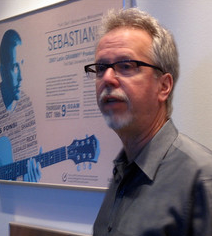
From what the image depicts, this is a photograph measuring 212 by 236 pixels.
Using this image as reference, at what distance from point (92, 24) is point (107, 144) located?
520mm

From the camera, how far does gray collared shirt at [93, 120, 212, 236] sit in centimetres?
69

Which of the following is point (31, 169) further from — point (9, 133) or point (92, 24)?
point (92, 24)

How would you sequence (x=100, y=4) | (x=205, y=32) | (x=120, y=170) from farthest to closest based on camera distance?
1. (x=100, y=4)
2. (x=205, y=32)
3. (x=120, y=170)

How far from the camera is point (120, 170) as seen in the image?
960 mm

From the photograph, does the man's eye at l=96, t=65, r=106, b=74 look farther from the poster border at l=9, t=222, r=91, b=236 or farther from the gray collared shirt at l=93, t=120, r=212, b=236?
the poster border at l=9, t=222, r=91, b=236

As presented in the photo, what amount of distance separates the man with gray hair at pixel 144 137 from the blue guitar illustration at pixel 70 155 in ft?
1.21

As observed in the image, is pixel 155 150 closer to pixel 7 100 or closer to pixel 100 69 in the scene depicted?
pixel 100 69

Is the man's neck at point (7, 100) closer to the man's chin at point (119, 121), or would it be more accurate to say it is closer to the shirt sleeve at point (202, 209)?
the man's chin at point (119, 121)

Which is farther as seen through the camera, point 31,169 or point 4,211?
point 4,211

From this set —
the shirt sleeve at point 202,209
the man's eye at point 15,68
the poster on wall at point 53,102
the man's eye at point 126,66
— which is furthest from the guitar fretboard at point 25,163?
the shirt sleeve at point 202,209

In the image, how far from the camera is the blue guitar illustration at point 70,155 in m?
1.37

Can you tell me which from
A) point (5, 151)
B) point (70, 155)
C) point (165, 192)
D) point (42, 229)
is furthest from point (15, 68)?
point (165, 192)

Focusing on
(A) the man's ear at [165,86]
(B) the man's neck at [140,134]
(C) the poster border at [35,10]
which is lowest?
(B) the man's neck at [140,134]

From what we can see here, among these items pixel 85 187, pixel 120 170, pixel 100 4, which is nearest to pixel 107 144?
pixel 85 187
